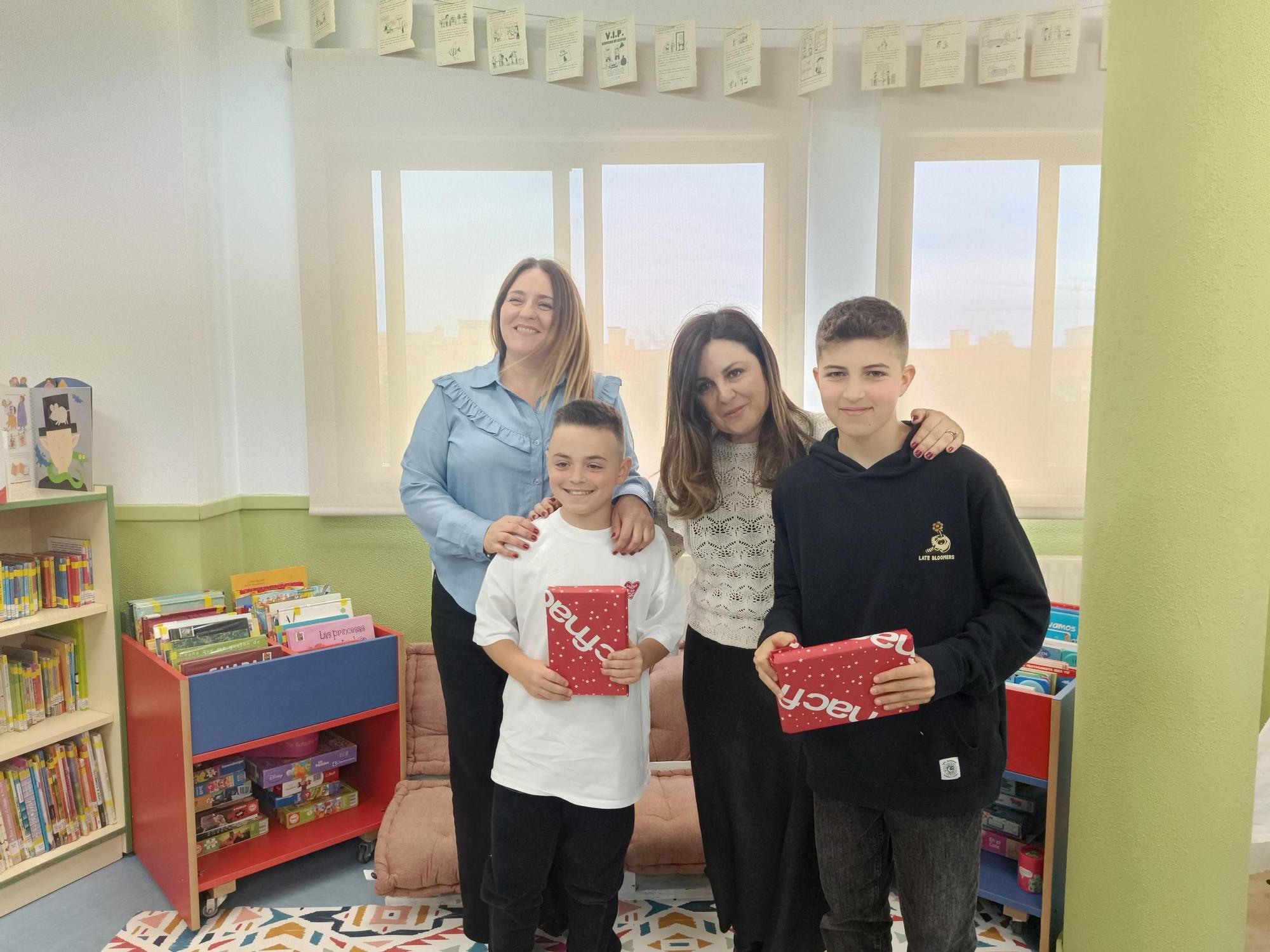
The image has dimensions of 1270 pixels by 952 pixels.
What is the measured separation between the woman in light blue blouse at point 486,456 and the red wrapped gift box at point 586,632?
342mm

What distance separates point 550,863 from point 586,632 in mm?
519

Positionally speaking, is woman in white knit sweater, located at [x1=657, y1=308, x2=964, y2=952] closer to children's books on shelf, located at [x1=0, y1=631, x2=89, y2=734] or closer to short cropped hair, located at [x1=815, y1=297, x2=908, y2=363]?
short cropped hair, located at [x1=815, y1=297, x2=908, y2=363]

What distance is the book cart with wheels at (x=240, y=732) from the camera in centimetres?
208

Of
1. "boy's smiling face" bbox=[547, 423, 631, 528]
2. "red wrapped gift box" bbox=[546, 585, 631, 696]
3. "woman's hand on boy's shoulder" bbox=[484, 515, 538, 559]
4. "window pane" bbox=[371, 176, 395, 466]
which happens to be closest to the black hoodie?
"red wrapped gift box" bbox=[546, 585, 631, 696]

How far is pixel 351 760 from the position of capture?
250 cm

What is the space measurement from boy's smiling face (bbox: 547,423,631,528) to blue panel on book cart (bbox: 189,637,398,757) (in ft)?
3.74

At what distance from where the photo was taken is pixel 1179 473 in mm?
1469

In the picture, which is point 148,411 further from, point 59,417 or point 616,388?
point 616,388

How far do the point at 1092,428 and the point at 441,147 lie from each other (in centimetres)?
212

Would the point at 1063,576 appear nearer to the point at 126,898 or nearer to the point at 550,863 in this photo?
the point at 550,863

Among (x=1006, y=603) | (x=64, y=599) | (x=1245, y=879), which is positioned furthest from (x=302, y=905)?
(x=1245, y=879)

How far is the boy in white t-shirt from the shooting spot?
1.51m

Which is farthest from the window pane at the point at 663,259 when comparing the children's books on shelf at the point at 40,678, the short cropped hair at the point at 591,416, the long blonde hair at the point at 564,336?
the children's books on shelf at the point at 40,678

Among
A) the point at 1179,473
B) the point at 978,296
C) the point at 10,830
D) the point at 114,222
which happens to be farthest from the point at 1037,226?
the point at 10,830
